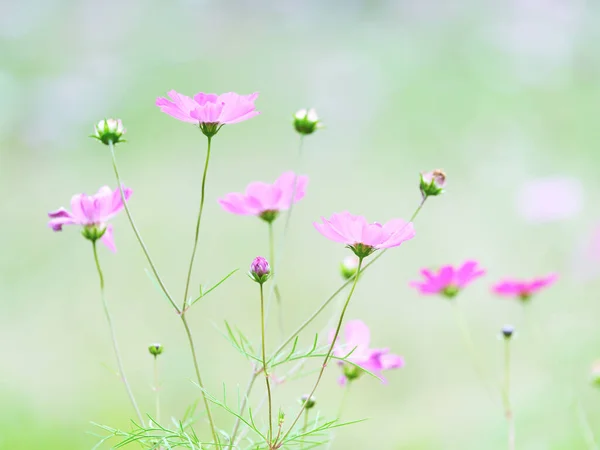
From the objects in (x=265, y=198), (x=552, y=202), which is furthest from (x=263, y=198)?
(x=552, y=202)

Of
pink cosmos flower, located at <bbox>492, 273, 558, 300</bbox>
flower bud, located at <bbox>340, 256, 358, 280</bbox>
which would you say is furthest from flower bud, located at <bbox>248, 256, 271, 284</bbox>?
pink cosmos flower, located at <bbox>492, 273, 558, 300</bbox>

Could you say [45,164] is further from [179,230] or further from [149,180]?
[179,230]

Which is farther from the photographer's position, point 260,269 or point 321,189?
point 321,189

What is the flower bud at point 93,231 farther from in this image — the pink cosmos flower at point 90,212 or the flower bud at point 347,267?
the flower bud at point 347,267

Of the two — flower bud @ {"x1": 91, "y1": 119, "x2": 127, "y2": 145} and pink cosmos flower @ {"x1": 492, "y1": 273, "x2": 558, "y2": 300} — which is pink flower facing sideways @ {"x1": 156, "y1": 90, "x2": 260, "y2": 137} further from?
pink cosmos flower @ {"x1": 492, "y1": 273, "x2": 558, "y2": 300}

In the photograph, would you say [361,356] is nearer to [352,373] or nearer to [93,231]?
[352,373]

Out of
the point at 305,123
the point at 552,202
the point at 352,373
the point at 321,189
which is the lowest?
the point at 352,373

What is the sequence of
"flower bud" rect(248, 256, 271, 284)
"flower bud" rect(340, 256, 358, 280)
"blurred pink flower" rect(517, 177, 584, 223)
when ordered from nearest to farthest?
1. "flower bud" rect(248, 256, 271, 284)
2. "flower bud" rect(340, 256, 358, 280)
3. "blurred pink flower" rect(517, 177, 584, 223)
